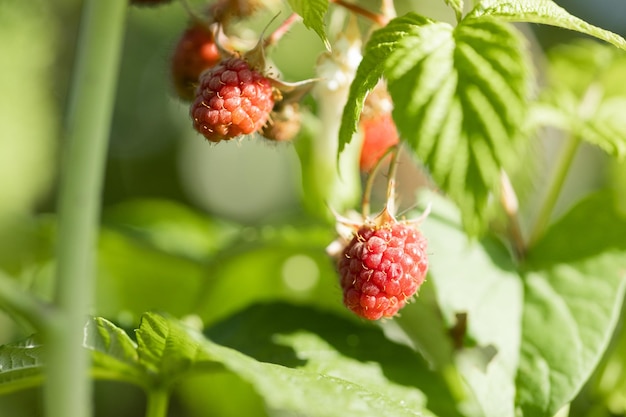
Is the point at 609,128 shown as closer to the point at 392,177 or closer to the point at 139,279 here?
the point at 392,177

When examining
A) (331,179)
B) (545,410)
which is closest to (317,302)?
(331,179)

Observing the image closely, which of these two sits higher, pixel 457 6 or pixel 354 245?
pixel 457 6

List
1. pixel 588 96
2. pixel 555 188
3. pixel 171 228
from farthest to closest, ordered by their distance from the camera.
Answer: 1. pixel 171 228
2. pixel 588 96
3. pixel 555 188

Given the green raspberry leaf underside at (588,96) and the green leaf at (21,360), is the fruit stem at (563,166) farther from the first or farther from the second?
the green leaf at (21,360)

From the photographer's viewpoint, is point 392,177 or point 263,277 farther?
point 263,277

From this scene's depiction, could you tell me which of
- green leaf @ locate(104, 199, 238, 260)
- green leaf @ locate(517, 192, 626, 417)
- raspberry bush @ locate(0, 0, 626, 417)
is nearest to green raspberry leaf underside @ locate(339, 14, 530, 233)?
raspberry bush @ locate(0, 0, 626, 417)

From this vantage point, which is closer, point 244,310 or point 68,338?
point 68,338

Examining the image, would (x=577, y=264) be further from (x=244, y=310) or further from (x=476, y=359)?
(x=244, y=310)

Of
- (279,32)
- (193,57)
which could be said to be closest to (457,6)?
(279,32)
